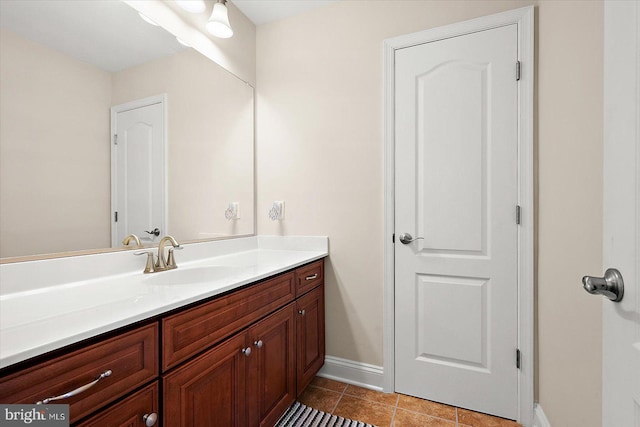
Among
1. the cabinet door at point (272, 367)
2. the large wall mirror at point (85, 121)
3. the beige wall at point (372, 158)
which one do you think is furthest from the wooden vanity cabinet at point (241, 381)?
the large wall mirror at point (85, 121)

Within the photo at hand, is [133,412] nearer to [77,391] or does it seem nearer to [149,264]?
[77,391]

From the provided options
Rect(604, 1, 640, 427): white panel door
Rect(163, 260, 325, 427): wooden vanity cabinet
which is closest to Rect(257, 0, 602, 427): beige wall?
Rect(163, 260, 325, 427): wooden vanity cabinet

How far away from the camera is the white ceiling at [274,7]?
1979 millimetres

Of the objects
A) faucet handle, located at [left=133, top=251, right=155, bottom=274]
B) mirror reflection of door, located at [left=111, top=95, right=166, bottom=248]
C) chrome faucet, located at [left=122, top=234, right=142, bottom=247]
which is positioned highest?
mirror reflection of door, located at [left=111, top=95, right=166, bottom=248]

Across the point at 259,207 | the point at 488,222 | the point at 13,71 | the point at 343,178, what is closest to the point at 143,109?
the point at 13,71

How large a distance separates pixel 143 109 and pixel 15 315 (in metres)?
0.98

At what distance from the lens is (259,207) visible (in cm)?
221

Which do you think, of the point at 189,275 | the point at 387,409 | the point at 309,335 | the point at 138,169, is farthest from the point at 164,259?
the point at 387,409

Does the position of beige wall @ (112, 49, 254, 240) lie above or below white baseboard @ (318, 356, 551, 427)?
above

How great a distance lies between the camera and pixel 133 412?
0.80 meters

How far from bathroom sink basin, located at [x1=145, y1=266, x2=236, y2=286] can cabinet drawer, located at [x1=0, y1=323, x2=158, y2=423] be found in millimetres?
516

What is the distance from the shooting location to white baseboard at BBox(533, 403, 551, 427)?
1418 mm

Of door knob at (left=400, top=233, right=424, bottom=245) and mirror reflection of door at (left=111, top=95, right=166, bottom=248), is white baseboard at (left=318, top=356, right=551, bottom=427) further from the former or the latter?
mirror reflection of door at (left=111, top=95, right=166, bottom=248)

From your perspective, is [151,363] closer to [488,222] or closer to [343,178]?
[343,178]
